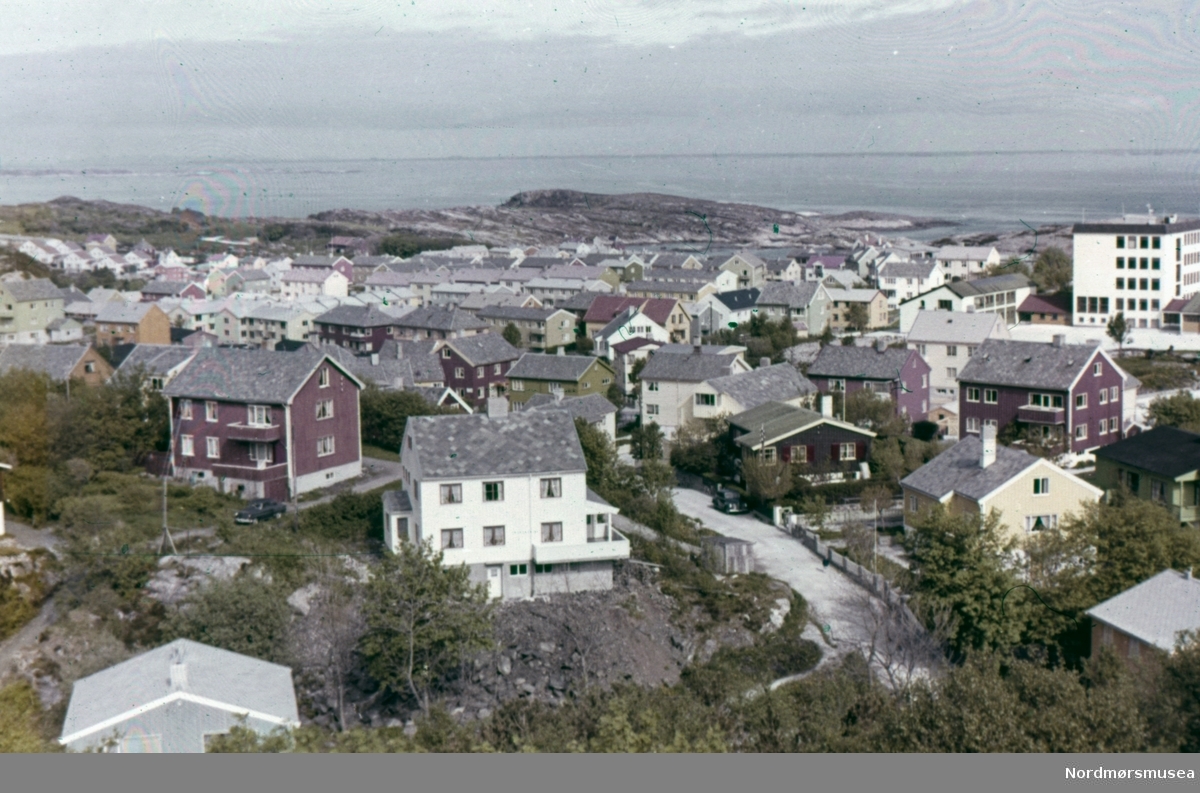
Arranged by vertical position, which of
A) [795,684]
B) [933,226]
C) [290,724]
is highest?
[933,226]

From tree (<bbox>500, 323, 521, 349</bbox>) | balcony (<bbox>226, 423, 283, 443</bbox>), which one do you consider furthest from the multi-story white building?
balcony (<bbox>226, 423, 283, 443</bbox>)

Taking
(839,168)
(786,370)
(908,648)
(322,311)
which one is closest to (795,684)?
(908,648)

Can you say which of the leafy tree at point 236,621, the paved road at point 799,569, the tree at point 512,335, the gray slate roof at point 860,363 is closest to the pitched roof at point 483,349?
the tree at point 512,335

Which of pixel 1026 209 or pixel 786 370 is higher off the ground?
pixel 1026 209

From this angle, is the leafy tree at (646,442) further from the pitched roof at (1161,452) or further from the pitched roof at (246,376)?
the pitched roof at (1161,452)

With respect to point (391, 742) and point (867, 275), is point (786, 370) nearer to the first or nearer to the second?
point (867, 275)

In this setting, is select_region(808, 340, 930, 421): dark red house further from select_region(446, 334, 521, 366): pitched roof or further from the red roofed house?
select_region(446, 334, 521, 366): pitched roof

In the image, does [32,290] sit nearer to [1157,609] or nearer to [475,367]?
[475,367]
